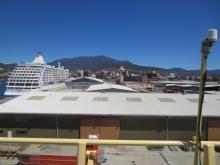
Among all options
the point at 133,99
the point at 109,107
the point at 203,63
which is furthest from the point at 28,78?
the point at 203,63

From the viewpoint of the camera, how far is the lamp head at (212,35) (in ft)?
10.2

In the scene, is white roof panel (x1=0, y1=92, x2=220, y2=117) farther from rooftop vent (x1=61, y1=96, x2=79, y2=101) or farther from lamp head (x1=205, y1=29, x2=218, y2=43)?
lamp head (x1=205, y1=29, x2=218, y2=43)

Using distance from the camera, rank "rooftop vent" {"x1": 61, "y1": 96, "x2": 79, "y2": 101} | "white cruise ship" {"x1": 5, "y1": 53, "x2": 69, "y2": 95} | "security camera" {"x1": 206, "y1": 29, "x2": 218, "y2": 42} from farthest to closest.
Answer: "white cruise ship" {"x1": 5, "y1": 53, "x2": 69, "y2": 95} < "rooftop vent" {"x1": 61, "y1": 96, "x2": 79, "y2": 101} < "security camera" {"x1": 206, "y1": 29, "x2": 218, "y2": 42}

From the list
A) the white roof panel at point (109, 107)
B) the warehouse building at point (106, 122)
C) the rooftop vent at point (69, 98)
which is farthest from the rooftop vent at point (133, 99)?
the rooftop vent at point (69, 98)

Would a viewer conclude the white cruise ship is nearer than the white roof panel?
No

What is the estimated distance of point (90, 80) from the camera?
281 feet

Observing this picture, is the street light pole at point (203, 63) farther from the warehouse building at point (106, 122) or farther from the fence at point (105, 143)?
the warehouse building at point (106, 122)

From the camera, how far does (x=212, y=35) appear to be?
3.13 metres

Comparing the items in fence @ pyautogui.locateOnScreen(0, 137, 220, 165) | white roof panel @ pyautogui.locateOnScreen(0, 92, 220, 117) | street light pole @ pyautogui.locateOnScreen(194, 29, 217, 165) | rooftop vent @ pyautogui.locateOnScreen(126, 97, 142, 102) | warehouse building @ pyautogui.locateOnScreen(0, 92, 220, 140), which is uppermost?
street light pole @ pyautogui.locateOnScreen(194, 29, 217, 165)

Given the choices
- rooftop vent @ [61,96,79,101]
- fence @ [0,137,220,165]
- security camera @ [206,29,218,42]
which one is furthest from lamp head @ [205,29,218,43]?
rooftop vent @ [61,96,79,101]

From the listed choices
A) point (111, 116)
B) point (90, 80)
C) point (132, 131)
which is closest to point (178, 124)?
point (132, 131)

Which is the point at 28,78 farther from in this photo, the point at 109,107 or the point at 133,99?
the point at 109,107

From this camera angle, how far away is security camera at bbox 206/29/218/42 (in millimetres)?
3119

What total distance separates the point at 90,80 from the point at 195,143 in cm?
8272
